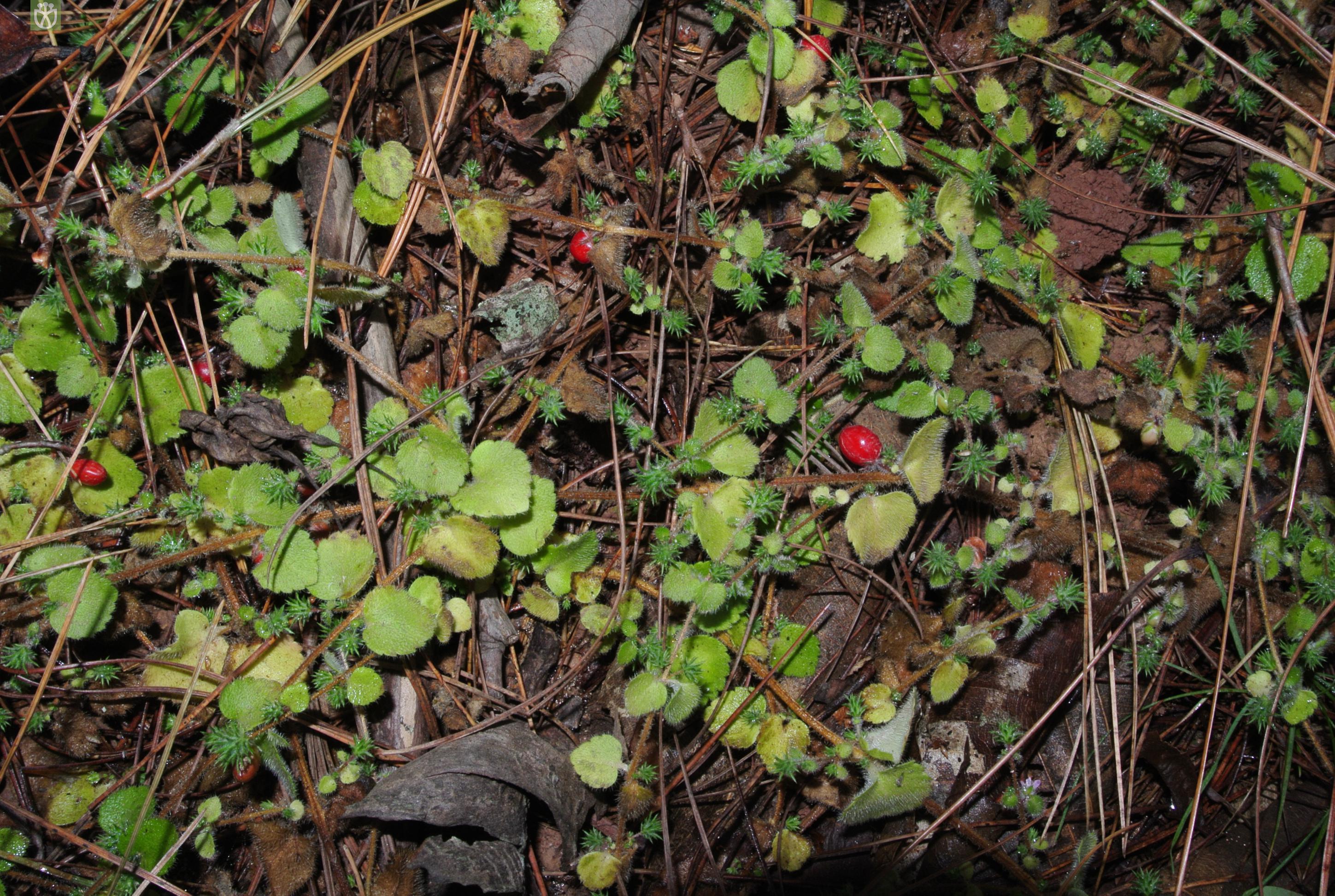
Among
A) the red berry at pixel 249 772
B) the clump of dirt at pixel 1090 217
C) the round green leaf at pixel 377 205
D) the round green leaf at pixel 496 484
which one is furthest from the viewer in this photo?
the clump of dirt at pixel 1090 217

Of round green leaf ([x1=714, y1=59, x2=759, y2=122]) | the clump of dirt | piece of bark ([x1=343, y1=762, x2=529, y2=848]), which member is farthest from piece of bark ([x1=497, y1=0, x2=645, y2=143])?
piece of bark ([x1=343, y1=762, x2=529, y2=848])

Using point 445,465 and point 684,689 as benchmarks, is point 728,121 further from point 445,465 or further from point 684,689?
point 684,689

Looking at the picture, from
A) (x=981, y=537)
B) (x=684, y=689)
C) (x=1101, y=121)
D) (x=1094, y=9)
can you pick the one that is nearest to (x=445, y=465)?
(x=684, y=689)

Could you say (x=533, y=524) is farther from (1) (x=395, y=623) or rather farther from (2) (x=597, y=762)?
(2) (x=597, y=762)

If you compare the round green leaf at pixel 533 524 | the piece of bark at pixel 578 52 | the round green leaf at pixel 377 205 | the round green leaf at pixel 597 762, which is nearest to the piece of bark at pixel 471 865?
the round green leaf at pixel 597 762

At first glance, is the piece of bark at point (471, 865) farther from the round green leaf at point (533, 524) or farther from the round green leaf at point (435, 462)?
the round green leaf at point (435, 462)

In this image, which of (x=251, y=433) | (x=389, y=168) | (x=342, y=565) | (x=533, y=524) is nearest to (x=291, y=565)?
(x=342, y=565)
